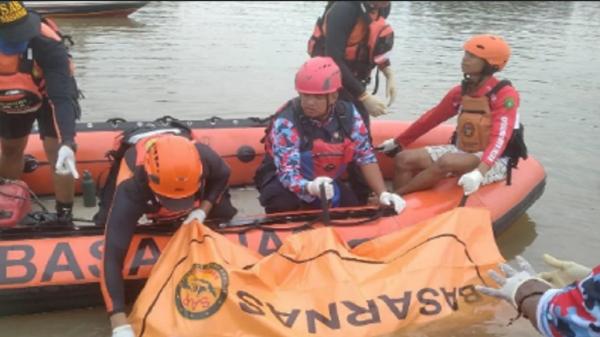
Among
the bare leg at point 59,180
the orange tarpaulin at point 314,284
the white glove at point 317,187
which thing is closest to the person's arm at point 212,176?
the orange tarpaulin at point 314,284

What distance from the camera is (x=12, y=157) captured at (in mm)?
4449

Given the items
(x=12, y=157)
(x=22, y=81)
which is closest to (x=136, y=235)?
(x=22, y=81)

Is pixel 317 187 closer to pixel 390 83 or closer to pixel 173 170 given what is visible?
pixel 173 170

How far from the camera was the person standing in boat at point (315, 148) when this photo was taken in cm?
384

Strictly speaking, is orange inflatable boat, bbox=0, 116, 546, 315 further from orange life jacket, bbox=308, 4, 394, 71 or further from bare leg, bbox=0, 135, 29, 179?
orange life jacket, bbox=308, 4, 394, 71

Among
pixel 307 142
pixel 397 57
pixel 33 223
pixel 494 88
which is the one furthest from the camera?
pixel 397 57

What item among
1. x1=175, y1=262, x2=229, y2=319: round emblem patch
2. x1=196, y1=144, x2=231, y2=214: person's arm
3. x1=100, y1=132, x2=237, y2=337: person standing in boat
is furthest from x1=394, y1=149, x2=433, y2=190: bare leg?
x1=175, y1=262, x2=229, y2=319: round emblem patch

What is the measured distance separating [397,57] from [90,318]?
9.20m

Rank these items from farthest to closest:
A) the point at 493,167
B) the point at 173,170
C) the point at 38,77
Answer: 1. the point at 493,167
2. the point at 38,77
3. the point at 173,170

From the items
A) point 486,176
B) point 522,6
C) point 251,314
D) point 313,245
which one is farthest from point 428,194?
point 522,6

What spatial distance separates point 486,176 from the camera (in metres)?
4.43

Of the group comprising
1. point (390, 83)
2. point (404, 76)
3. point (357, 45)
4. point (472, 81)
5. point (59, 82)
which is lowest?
point (404, 76)

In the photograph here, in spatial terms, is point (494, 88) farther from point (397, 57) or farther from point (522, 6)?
point (522, 6)

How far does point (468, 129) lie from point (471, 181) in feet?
1.68
